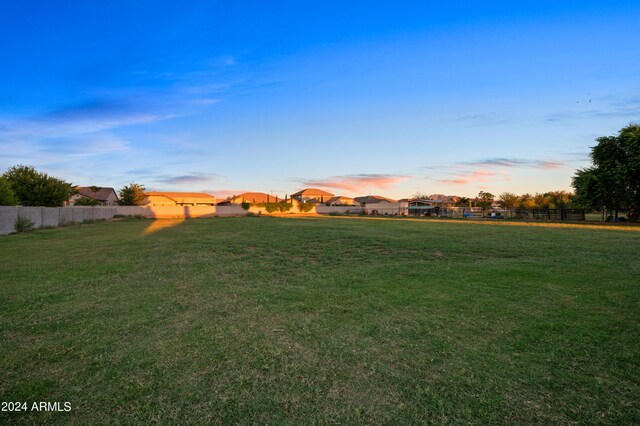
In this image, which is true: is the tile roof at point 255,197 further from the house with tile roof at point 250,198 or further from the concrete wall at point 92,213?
the concrete wall at point 92,213

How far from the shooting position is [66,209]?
27.2m

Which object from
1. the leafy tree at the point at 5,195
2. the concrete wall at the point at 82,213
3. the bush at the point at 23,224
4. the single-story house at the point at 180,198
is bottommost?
the bush at the point at 23,224

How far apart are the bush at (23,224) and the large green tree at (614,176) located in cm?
4497

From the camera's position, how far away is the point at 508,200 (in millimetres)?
70938

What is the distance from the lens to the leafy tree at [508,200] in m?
68.4

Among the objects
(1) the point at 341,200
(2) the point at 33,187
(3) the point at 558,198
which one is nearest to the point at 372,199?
(1) the point at 341,200

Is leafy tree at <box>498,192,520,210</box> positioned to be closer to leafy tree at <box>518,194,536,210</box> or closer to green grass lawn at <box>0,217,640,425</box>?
leafy tree at <box>518,194,536,210</box>

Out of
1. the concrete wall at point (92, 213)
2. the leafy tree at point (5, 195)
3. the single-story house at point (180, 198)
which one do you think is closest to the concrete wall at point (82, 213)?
the concrete wall at point (92, 213)

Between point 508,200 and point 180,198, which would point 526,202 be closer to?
point 508,200

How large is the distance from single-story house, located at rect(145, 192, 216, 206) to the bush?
60012 millimetres

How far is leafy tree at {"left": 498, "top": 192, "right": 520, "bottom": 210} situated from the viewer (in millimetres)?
68438

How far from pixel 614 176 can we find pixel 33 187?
53823 mm

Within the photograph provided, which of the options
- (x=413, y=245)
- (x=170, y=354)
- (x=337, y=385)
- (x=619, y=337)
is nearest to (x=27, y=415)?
(x=170, y=354)

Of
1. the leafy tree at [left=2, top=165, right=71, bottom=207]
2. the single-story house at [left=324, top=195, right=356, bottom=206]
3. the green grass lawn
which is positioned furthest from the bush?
the single-story house at [left=324, top=195, right=356, bottom=206]
